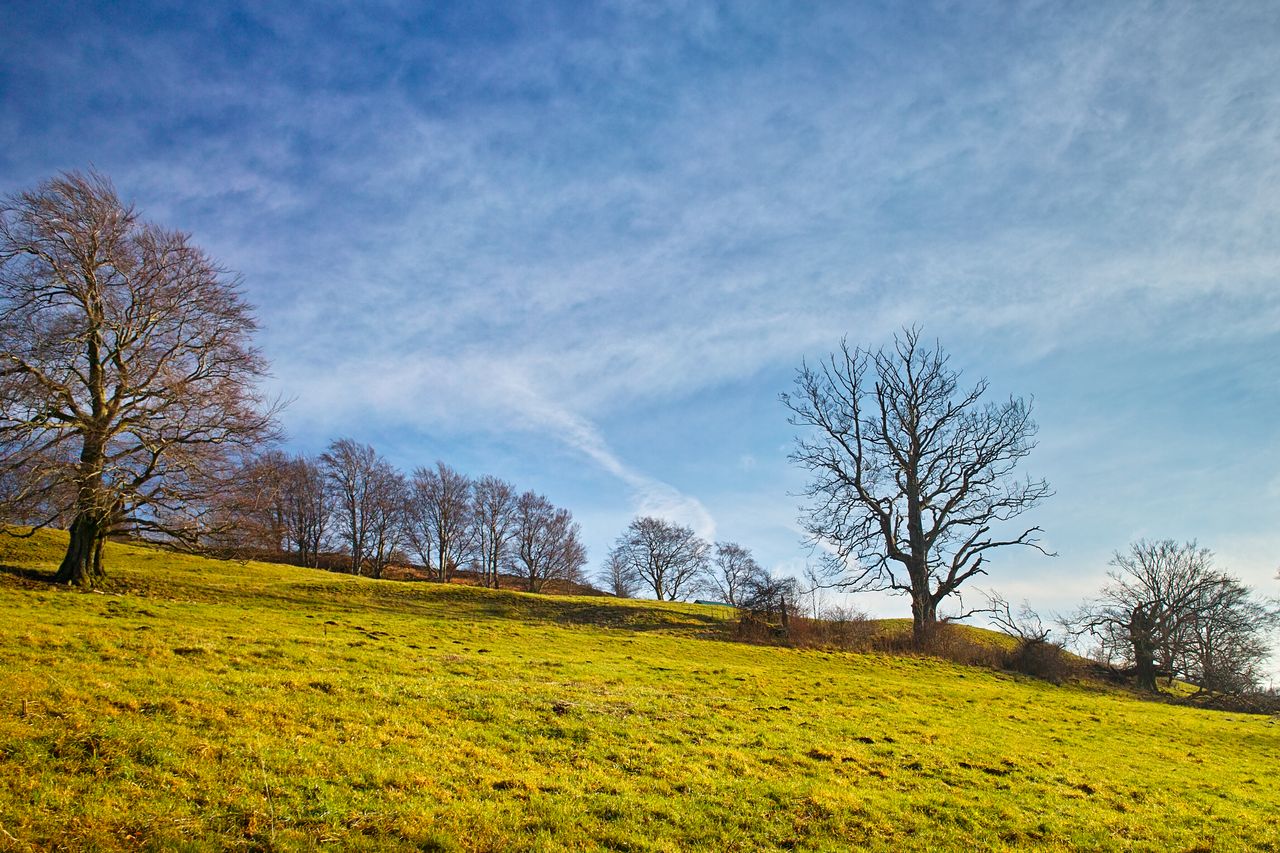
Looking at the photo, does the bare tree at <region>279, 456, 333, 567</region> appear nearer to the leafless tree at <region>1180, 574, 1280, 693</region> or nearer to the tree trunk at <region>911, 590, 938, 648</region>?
the tree trunk at <region>911, 590, 938, 648</region>

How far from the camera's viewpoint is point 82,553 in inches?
938

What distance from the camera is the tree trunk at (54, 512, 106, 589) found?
23.5m

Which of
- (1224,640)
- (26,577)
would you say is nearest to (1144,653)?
(1224,640)

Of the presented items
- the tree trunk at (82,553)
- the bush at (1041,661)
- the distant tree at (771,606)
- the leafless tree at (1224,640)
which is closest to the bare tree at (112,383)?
the tree trunk at (82,553)

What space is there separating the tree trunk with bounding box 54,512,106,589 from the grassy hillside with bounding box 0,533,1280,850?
135 centimetres

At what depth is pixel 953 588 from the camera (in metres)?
39.4

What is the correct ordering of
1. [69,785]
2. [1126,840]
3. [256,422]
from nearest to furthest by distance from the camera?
1. [69,785]
2. [1126,840]
3. [256,422]

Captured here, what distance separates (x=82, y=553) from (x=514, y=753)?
77.0 feet

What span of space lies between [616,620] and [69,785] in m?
32.1

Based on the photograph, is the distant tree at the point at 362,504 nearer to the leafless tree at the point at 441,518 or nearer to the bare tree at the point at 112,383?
the leafless tree at the point at 441,518

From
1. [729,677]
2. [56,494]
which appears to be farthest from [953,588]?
[56,494]

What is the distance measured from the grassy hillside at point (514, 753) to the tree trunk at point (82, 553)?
1349mm

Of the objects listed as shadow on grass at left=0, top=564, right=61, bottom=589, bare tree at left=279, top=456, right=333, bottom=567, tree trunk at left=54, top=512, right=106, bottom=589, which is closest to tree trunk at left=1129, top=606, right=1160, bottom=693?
tree trunk at left=54, top=512, right=106, bottom=589

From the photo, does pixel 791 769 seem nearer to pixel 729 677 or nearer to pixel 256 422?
pixel 729 677
